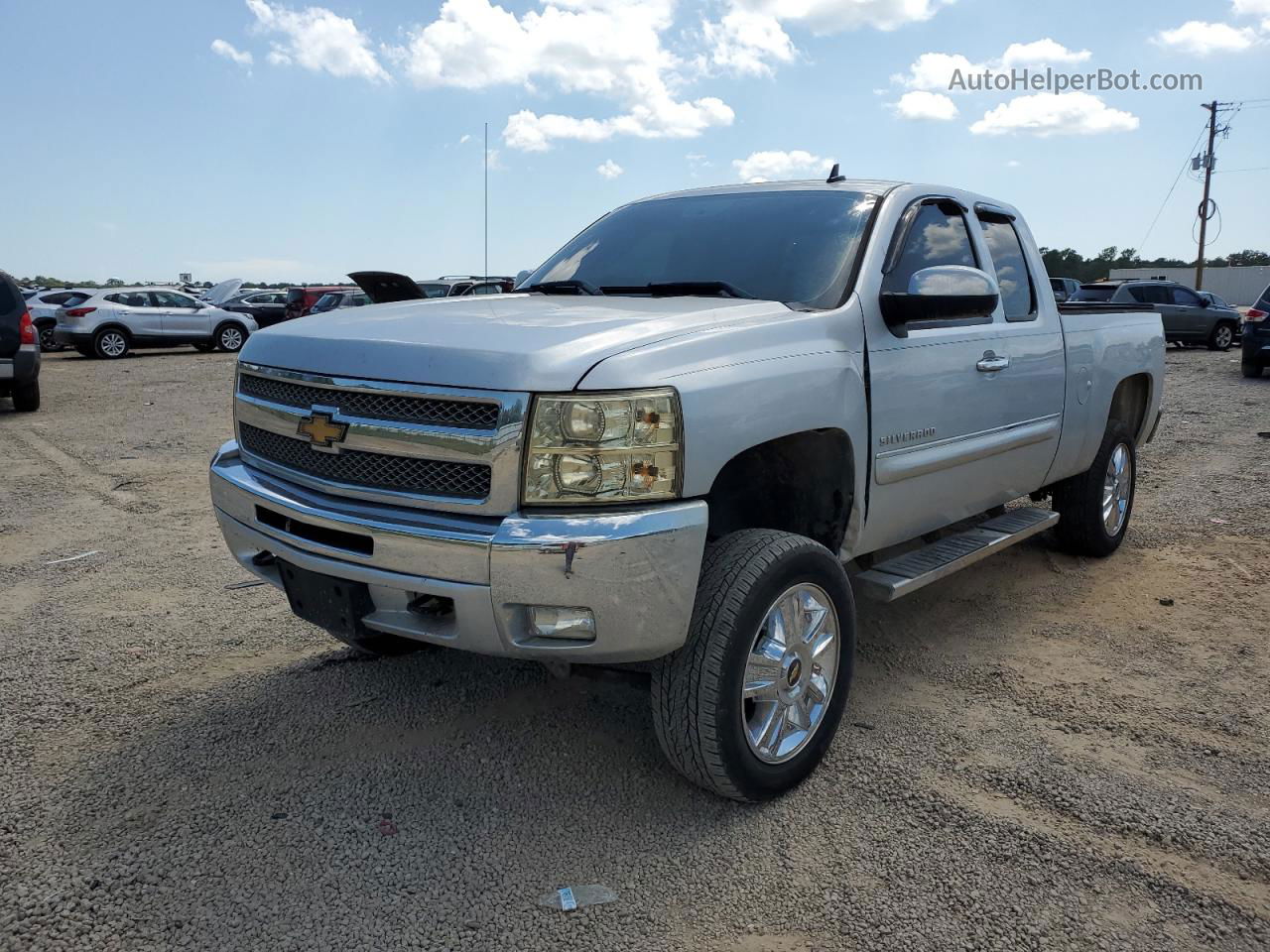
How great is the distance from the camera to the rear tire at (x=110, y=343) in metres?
20.7

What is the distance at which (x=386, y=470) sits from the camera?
282cm

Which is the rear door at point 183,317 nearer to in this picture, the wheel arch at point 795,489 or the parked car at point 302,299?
the parked car at point 302,299

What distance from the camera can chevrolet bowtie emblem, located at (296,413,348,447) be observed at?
2893 mm

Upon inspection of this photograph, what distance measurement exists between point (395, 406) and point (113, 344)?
20952 mm

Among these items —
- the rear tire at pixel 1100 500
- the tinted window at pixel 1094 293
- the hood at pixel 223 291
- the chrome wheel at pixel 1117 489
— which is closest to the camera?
the rear tire at pixel 1100 500

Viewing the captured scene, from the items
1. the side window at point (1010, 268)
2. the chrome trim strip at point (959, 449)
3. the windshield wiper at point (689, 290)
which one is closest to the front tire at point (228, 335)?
the side window at point (1010, 268)

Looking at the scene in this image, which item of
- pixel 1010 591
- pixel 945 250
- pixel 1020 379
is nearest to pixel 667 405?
pixel 945 250

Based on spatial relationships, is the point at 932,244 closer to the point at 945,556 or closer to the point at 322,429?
the point at 945,556

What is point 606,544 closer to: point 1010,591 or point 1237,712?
point 1237,712

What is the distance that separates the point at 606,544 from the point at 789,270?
1586mm

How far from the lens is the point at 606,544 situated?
2496 mm

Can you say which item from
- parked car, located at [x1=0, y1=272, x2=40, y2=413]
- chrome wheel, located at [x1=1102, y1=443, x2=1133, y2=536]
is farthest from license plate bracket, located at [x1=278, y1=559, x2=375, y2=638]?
parked car, located at [x1=0, y1=272, x2=40, y2=413]

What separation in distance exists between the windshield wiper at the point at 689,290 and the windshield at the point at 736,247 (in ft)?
0.08

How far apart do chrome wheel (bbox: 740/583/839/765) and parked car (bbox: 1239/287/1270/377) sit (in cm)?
1532
